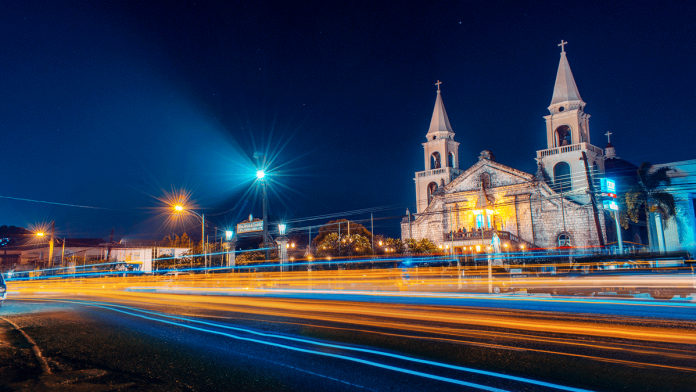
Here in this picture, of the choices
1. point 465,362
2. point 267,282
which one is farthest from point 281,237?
point 465,362

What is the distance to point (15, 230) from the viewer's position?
331ft

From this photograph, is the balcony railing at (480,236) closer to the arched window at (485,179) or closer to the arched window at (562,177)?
the arched window at (485,179)

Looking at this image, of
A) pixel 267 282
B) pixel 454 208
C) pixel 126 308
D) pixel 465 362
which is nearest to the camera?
pixel 465 362

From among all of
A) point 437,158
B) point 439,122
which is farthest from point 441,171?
point 439,122

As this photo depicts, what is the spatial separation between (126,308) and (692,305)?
1761 centimetres

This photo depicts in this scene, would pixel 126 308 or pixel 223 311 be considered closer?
pixel 223 311

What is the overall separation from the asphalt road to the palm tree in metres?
32.9

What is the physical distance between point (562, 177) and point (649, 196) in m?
10.4

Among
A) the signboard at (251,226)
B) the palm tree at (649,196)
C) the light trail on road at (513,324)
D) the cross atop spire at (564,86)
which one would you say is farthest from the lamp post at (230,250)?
the cross atop spire at (564,86)

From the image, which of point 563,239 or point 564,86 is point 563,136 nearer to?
point 564,86

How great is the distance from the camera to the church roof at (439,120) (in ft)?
201

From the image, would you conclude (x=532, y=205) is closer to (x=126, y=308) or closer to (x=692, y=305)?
(x=692, y=305)

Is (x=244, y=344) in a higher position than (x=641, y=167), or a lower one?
lower

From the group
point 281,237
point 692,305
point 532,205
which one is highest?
point 532,205
